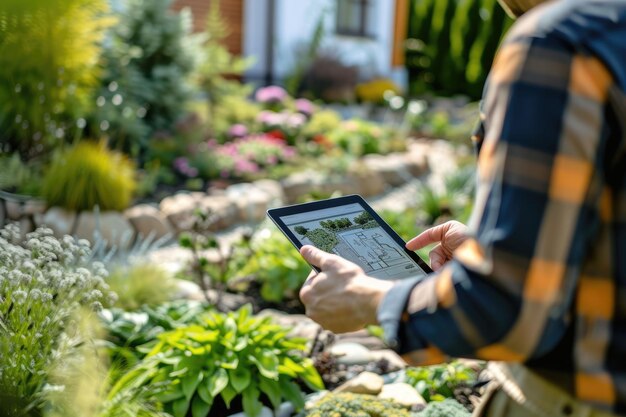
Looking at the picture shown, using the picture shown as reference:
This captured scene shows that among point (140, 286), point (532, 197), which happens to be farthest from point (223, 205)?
point (532, 197)

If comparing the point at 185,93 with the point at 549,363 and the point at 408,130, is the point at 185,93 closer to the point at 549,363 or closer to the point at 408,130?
the point at 408,130

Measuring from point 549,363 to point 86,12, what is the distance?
608cm

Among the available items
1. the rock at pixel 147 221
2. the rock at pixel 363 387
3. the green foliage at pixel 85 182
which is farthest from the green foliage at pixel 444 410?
the green foliage at pixel 85 182

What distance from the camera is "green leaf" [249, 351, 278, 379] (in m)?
2.65

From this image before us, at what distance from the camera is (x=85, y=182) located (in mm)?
5539

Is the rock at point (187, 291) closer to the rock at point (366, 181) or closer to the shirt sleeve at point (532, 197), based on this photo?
the shirt sleeve at point (532, 197)

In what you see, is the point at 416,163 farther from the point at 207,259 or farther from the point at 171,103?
the point at 207,259

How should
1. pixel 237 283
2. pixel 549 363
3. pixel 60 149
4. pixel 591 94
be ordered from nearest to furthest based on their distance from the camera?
pixel 591 94 → pixel 549 363 → pixel 237 283 → pixel 60 149

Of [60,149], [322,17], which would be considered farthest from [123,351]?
[322,17]

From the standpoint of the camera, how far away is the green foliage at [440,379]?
A: 291cm

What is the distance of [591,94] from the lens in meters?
0.90

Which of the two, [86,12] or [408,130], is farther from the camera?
[408,130]

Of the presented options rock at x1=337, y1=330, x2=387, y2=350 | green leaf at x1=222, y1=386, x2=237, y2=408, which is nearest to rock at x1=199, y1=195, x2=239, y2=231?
rock at x1=337, y1=330, x2=387, y2=350

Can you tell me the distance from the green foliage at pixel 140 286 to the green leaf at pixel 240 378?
106cm
